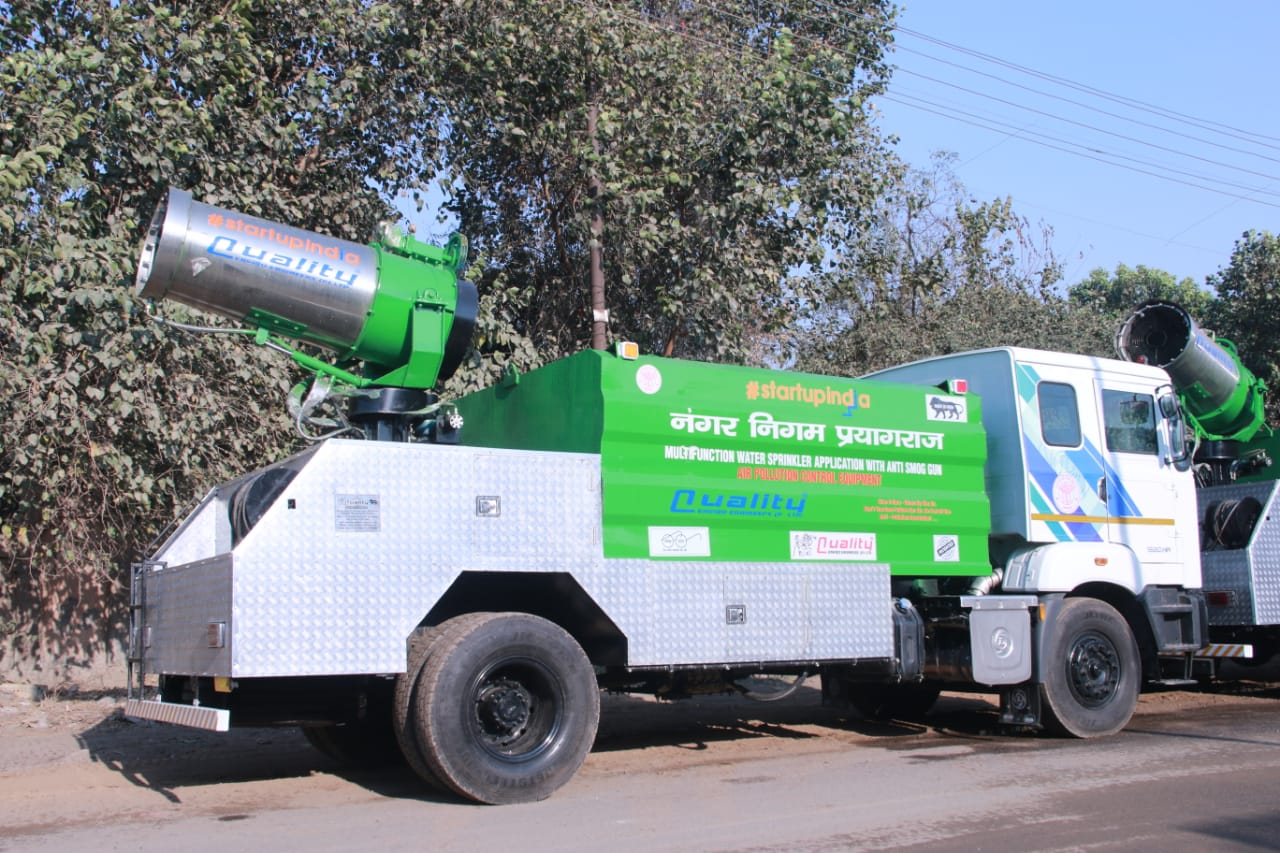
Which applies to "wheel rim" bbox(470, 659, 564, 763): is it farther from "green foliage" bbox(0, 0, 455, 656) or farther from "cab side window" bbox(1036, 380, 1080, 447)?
"cab side window" bbox(1036, 380, 1080, 447)

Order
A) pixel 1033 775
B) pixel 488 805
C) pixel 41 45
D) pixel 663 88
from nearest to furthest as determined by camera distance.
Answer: pixel 488 805 → pixel 1033 775 → pixel 41 45 → pixel 663 88

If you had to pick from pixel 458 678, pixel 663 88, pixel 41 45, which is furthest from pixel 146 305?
pixel 663 88

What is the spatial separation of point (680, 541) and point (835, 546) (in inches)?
50.5

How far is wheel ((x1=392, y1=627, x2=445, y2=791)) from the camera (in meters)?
6.08

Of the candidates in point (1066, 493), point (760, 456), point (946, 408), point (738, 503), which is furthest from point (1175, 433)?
point (738, 503)

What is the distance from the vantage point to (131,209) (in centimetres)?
Result: 1077

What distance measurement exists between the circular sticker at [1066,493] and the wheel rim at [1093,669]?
0.98m

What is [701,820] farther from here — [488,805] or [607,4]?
[607,4]

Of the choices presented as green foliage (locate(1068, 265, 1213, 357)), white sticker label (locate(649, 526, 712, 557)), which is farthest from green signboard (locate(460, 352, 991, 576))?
green foliage (locate(1068, 265, 1213, 357))

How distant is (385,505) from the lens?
6.11 meters

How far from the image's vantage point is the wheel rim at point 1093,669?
866 centimetres

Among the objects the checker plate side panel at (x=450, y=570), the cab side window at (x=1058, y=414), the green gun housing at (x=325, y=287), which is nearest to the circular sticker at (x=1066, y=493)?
the cab side window at (x=1058, y=414)

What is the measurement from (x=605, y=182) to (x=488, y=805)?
8203 millimetres

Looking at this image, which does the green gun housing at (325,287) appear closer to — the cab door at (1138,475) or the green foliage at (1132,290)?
the cab door at (1138,475)
